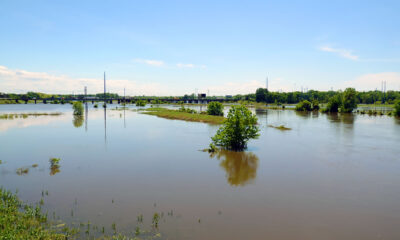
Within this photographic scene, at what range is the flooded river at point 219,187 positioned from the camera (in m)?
15.9

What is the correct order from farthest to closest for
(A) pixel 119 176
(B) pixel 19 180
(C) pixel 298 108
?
(C) pixel 298 108
(A) pixel 119 176
(B) pixel 19 180

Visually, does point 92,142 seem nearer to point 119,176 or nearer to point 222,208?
point 119,176

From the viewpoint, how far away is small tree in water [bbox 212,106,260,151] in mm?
36469

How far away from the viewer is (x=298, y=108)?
133 m

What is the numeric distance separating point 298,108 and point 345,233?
12583cm

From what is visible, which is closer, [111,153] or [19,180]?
[19,180]

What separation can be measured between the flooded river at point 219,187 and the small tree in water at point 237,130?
2372 millimetres

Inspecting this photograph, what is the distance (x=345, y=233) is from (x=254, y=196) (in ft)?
22.4

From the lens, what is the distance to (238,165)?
29562mm

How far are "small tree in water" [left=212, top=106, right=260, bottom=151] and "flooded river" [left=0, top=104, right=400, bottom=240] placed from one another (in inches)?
93.4

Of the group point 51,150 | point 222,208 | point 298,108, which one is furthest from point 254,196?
point 298,108

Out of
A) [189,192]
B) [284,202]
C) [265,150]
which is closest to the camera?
[284,202]

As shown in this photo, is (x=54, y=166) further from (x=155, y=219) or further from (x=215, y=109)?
(x=215, y=109)

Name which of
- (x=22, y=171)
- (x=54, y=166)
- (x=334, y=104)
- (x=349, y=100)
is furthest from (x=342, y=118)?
(x=22, y=171)
